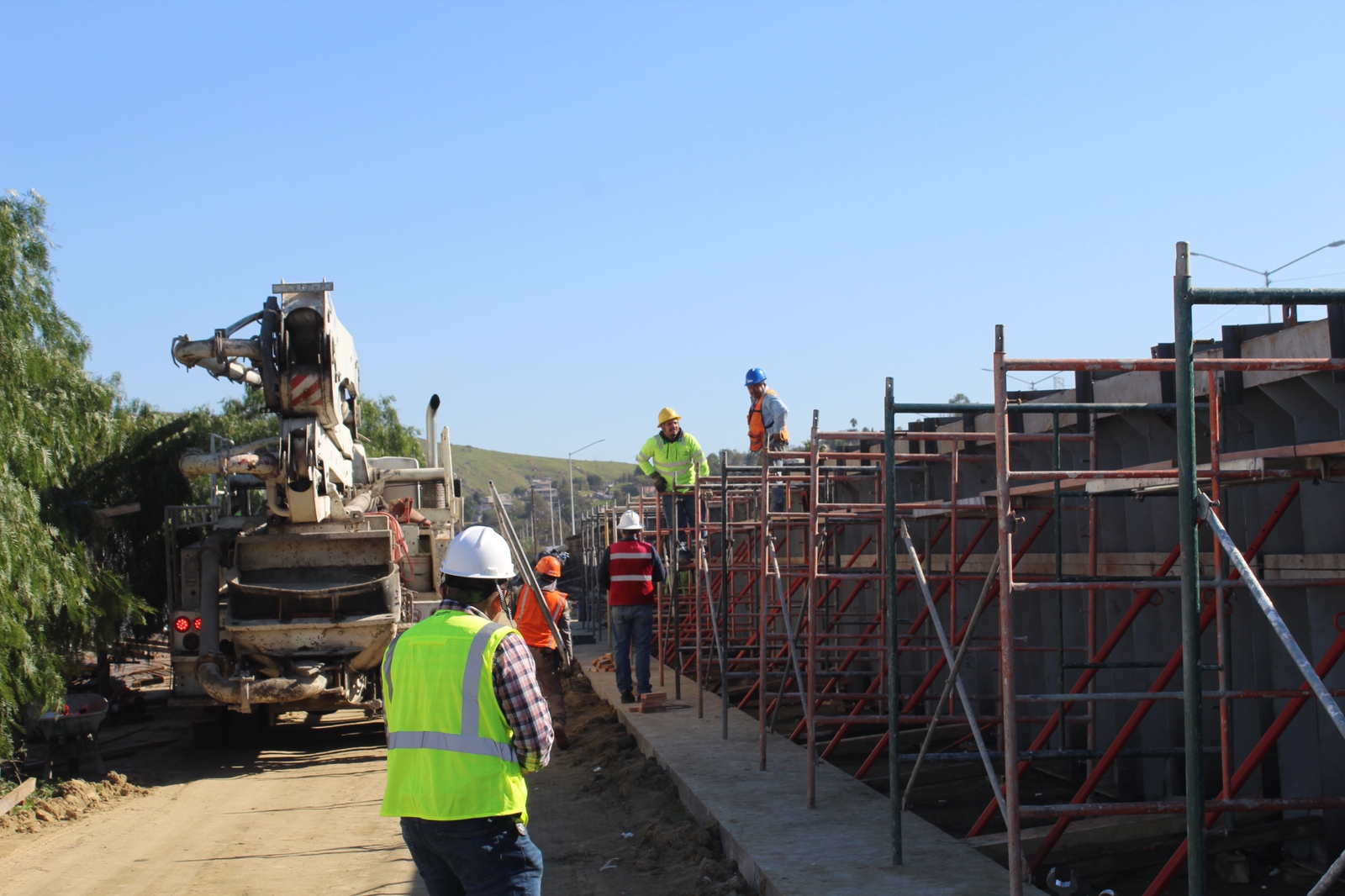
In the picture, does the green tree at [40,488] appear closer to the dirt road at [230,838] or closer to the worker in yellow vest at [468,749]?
the dirt road at [230,838]

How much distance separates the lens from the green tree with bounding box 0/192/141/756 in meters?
8.97

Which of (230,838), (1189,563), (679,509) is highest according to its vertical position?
(679,509)

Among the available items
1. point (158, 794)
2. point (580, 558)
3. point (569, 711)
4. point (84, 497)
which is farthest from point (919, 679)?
point (580, 558)

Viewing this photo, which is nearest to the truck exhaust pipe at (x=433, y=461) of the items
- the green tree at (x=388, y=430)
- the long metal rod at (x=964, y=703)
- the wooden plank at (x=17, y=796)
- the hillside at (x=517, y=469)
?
the wooden plank at (x=17, y=796)

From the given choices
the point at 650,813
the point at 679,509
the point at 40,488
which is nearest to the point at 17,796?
the point at 40,488

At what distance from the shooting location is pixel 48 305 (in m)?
10.1

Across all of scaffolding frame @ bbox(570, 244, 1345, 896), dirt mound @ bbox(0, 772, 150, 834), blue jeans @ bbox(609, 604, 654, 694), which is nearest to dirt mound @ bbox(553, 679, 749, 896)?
blue jeans @ bbox(609, 604, 654, 694)

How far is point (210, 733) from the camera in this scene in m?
12.0

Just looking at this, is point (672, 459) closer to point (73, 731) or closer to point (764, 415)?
point (764, 415)

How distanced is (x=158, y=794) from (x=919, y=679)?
22.7 ft

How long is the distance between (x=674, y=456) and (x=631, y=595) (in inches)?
81.2

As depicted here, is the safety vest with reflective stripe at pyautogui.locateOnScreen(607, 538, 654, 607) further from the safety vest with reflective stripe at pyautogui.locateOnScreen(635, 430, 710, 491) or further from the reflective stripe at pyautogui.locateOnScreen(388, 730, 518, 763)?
the reflective stripe at pyautogui.locateOnScreen(388, 730, 518, 763)

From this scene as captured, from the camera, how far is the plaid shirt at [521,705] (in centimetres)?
412

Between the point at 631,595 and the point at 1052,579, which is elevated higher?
the point at 1052,579
